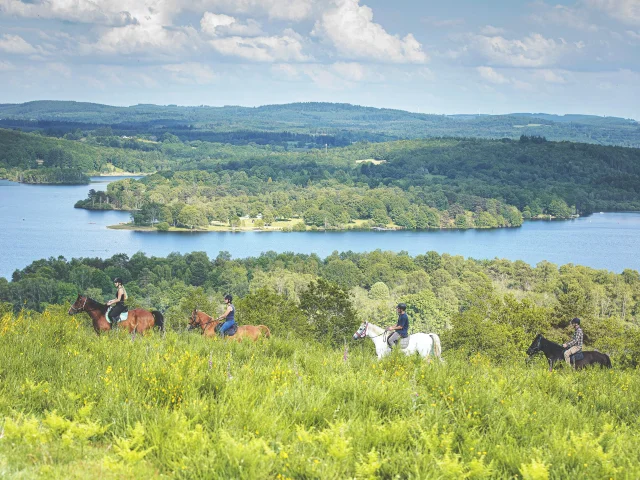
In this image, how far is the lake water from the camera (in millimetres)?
91375

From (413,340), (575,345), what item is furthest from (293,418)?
(575,345)

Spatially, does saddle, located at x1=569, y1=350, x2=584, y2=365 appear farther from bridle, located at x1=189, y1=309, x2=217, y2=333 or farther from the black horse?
bridle, located at x1=189, y1=309, x2=217, y2=333

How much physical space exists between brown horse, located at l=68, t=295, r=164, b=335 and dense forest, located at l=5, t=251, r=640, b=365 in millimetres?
11482

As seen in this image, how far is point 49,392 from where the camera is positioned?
5293 mm

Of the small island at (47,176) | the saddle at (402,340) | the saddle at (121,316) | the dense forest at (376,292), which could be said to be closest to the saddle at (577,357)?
the saddle at (402,340)

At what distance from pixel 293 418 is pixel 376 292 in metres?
58.1

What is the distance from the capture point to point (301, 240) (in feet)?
366

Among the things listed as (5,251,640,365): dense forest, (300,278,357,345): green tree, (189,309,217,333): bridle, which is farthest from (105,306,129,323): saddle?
(300,278,357,345): green tree

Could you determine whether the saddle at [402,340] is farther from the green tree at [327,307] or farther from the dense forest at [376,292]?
the green tree at [327,307]

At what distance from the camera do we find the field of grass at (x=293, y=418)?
163 inches

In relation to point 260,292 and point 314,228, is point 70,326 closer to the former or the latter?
point 260,292

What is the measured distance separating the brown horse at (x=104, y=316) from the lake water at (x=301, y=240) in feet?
237

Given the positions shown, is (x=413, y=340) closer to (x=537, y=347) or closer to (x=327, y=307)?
(x=537, y=347)

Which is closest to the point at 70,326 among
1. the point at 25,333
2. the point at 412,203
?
the point at 25,333
